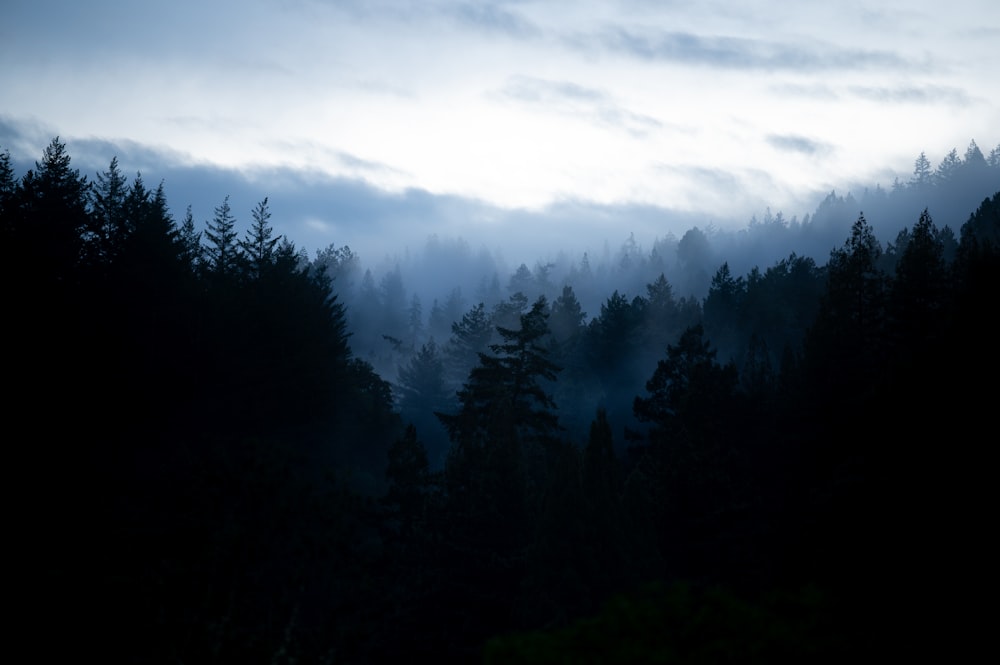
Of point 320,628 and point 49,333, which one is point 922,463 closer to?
point 320,628

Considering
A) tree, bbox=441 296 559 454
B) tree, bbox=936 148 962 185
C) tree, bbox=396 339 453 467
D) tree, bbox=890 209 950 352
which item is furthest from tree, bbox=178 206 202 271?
tree, bbox=936 148 962 185

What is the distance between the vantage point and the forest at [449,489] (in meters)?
10.9

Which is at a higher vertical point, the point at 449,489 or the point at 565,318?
the point at 565,318

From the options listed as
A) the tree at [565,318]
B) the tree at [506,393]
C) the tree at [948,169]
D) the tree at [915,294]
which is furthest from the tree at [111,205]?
the tree at [948,169]

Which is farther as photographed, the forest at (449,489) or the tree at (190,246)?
the tree at (190,246)

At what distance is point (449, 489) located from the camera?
2330 cm

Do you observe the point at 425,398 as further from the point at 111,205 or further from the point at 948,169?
the point at 948,169

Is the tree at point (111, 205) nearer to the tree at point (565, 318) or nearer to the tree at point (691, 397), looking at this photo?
the tree at point (691, 397)

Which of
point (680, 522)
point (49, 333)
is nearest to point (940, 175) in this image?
point (680, 522)

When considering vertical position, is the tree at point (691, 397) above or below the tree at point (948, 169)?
below

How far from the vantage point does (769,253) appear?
601 feet

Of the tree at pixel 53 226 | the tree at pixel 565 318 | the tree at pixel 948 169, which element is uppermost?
the tree at pixel 948 169

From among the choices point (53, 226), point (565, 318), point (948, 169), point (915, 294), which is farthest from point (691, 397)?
point (948, 169)

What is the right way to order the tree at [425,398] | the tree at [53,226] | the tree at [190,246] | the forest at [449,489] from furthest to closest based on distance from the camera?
the tree at [425,398] < the tree at [190,246] < the tree at [53,226] < the forest at [449,489]
